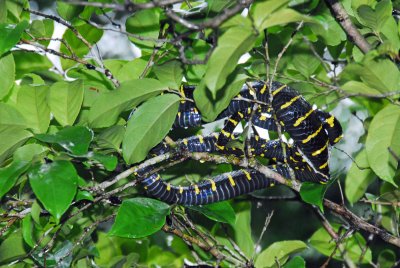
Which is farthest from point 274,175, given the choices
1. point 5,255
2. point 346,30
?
point 5,255

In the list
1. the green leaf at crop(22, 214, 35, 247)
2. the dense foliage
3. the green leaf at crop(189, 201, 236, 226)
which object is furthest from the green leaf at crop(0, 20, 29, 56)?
the green leaf at crop(189, 201, 236, 226)

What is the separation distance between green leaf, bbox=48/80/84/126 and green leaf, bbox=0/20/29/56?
245mm

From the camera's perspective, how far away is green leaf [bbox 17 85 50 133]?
7.22 ft

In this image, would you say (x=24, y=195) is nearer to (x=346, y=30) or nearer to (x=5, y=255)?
(x=5, y=255)

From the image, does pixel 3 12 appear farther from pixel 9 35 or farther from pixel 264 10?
pixel 264 10

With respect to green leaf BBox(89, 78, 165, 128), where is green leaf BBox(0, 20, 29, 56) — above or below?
above

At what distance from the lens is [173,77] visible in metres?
2.11

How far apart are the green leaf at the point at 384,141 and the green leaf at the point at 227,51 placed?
70 cm

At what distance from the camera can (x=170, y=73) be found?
2.11 meters

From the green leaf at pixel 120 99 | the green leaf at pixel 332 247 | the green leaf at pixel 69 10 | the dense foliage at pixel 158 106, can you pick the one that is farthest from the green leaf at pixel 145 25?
the green leaf at pixel 332 247

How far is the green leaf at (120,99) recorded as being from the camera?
2.03 metres

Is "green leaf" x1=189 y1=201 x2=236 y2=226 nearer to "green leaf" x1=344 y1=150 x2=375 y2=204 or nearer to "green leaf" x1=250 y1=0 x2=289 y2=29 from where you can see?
"green leaf" x1=344 y1=150 x2=375 y2=204

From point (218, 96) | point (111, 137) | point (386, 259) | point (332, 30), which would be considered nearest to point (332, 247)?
point (386, 259)

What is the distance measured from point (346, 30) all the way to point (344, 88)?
35cm
